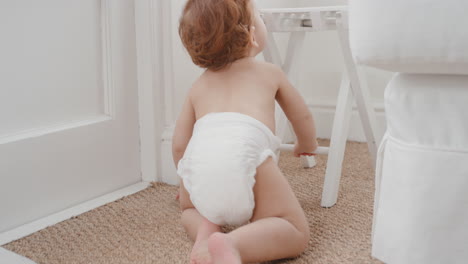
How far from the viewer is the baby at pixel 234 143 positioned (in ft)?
2.82

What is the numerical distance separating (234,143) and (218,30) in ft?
0.71

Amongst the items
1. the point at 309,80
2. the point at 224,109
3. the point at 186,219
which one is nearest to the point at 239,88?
the point at 224,109

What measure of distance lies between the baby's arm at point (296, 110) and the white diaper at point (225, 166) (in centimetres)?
12

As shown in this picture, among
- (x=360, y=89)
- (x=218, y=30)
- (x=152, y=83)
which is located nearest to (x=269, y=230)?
(x=218, y=30)

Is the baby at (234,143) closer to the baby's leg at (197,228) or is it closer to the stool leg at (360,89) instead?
the baby's leg at (197,228)

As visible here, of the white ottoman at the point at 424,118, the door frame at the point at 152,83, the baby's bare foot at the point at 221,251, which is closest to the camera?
the white ottoman at the point at 424,118

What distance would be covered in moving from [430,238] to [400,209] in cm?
5

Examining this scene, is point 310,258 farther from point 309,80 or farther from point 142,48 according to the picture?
point 309,80

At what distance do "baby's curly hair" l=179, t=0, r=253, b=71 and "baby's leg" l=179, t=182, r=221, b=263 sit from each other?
0.87 feet

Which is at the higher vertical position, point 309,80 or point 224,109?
point 224,109

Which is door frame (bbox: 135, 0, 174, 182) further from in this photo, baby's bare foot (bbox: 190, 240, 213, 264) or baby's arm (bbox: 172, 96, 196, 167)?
baby's bare foot (bbox: 190, 240, 213, 264)

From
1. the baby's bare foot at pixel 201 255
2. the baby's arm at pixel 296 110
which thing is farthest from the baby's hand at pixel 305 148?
the baby's bare foot at pixel 201 255

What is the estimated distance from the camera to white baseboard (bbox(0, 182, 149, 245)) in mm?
1029

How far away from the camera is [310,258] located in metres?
0.90
